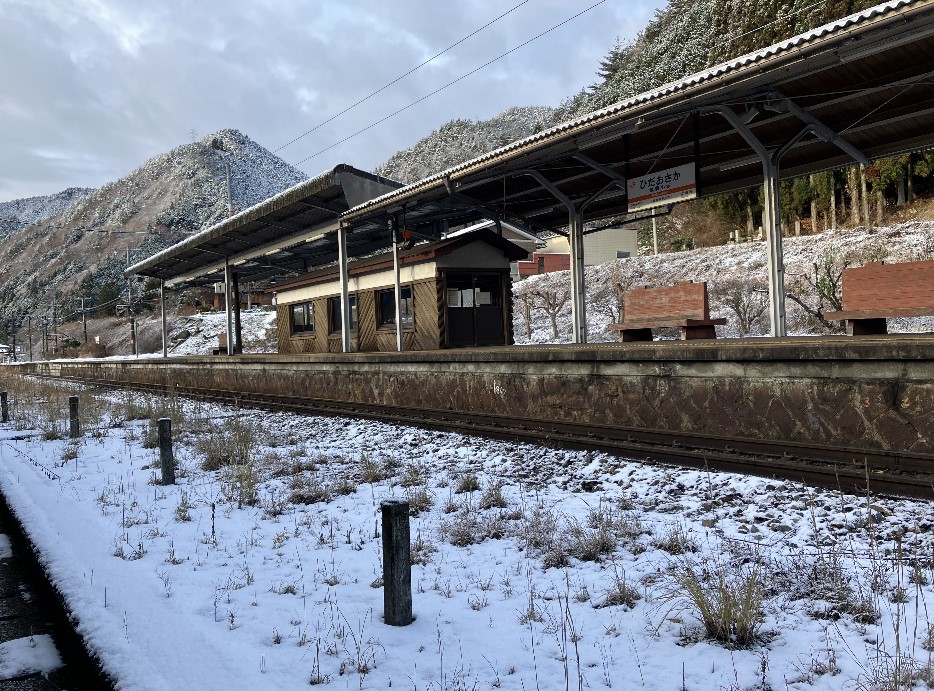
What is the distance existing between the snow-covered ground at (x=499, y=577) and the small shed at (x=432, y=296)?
7.32 metres

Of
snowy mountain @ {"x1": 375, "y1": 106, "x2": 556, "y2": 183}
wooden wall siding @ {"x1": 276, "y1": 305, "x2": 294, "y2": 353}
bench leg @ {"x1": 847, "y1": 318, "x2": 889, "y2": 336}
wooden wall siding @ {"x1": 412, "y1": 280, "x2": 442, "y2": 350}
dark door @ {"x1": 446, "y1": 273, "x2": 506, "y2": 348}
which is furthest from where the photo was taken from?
snowy mountain @ {"x1": 375, "y1": 106, "x2": 556, "y2": 183}

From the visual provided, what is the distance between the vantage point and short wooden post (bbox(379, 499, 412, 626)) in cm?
352

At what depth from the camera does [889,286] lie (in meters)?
8.48

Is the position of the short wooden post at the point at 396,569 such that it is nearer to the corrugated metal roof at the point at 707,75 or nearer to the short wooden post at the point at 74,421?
the corrugated metal roof at the point at 707,75

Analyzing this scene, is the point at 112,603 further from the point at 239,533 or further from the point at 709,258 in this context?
the point at 709,258

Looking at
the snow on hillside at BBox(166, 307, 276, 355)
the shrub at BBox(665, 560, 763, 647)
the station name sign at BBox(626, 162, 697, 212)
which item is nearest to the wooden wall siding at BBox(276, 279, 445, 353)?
the station name sign at BBox(626, 162, 697, 212)

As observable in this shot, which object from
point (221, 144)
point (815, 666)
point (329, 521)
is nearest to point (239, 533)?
point (329, 521)

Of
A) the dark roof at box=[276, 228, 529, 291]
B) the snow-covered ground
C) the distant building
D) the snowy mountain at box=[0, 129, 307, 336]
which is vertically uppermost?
the snowy mountain at box=[0, 129, 307, 336]

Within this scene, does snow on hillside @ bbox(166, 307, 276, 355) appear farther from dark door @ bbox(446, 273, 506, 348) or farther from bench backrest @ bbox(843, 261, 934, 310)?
bench backrest @ bbox(843, 261, 934, 310)

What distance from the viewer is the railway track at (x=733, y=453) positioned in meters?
5.33

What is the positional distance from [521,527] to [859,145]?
9.91m

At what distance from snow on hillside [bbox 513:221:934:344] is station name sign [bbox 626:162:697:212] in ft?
34.6

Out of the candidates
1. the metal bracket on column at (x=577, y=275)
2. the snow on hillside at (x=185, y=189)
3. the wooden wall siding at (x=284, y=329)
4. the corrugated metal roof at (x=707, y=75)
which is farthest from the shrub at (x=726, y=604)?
the snow on hillside at (x=185, y=189)

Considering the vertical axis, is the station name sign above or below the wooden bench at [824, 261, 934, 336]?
above
